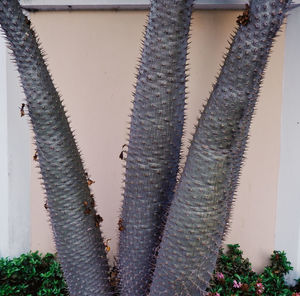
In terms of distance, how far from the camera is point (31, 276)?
13.1ft

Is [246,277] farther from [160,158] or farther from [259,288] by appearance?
[160,158]

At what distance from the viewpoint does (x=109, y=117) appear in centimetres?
398

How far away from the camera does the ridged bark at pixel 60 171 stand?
7.48 feet

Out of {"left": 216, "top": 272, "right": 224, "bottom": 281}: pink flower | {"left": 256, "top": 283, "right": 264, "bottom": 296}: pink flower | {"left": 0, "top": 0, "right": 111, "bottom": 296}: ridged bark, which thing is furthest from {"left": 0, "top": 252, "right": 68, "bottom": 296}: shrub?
{"left": 256, "top": 283, "right": 264, "bottom": 296}: pink flower

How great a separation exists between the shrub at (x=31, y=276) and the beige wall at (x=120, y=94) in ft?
2.46

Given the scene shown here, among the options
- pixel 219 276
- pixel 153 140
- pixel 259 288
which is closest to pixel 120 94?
pixel 153 140

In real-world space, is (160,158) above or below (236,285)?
above

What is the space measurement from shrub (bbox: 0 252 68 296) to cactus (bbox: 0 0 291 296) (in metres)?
1.37

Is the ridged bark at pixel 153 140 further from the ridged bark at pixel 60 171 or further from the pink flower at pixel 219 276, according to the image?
the pink flower at pixel 219 276

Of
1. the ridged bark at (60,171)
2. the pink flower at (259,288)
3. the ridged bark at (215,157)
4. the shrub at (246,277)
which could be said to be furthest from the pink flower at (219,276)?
the ridged bark at (215,157)

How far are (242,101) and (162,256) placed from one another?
1142mm

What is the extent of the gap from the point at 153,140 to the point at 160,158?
5.8 inches

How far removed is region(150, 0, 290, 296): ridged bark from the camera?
6.33 feet

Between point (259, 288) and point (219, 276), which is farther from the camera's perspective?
point (219, 276)
